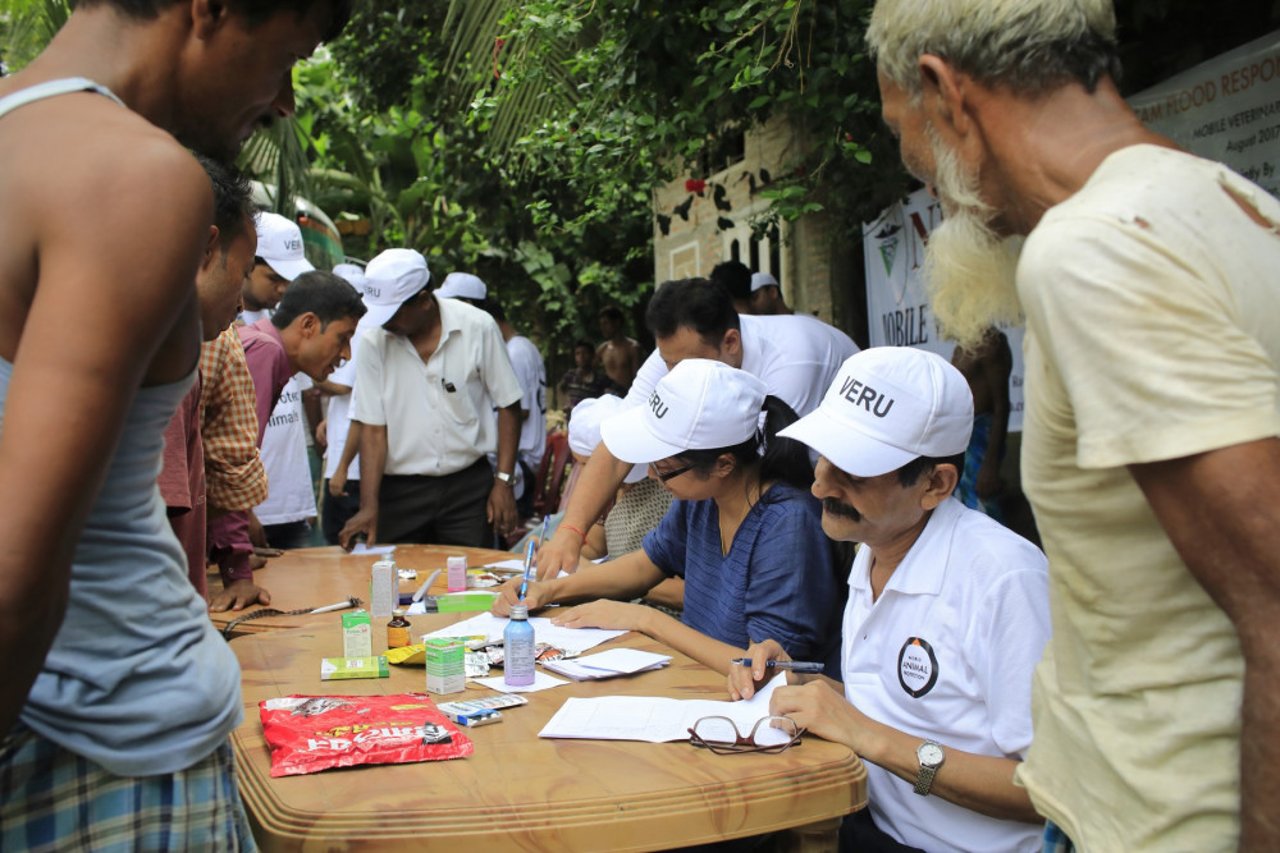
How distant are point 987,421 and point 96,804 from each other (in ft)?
15.2

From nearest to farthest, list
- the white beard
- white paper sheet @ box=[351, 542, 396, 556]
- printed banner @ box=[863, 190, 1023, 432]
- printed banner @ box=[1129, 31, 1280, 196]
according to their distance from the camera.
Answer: the white beard < printed banner @ box=[1129, 31, 1280, 196] < white paper sheet @ box=[351, 542, 396, 556] < printed banner @ box=[863, 190, 1023, 432]

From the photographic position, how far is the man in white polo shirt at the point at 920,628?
1.94m

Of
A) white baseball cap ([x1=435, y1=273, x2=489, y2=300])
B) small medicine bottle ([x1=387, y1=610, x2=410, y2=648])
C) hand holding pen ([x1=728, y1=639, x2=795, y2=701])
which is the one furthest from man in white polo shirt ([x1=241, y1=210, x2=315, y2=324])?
hand holding pen ([x1=728, y1=639, x2=795, y2=701])

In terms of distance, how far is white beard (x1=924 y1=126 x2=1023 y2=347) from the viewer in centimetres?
122

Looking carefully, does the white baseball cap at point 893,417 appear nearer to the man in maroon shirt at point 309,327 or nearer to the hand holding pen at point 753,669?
the hand holding pen at point 753,669

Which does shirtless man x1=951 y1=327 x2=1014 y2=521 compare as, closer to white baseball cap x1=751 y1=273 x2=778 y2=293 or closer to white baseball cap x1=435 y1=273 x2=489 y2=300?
white baseball cap x1=751 y1=273 x2=778 y2=293

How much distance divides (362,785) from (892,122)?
1246 millimetres

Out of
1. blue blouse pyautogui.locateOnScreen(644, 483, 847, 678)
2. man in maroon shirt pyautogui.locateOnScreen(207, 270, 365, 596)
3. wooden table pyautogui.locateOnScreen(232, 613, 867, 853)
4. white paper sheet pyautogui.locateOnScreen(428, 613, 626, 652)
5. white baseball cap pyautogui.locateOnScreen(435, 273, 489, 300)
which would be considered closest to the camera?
wooden table pyautogui.locateOnScreen(232, 613, 867, 853)

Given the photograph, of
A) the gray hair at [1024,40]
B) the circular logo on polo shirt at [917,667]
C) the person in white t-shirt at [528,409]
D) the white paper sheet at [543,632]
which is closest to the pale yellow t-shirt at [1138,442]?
the gray hair at [1024,40]

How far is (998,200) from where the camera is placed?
1.19 m

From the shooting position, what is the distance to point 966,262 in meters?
1.29

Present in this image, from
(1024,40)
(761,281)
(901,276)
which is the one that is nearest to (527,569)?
(1024,40)

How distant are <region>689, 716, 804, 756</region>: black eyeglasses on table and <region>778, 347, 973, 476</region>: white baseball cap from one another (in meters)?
0.52

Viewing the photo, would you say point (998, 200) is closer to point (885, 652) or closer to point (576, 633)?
point (885, 652)
